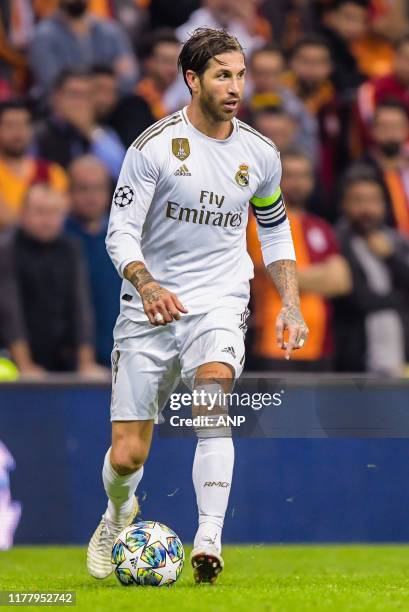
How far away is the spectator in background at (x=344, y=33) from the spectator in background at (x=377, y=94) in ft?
0.74

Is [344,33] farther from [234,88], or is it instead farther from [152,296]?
[152,296]

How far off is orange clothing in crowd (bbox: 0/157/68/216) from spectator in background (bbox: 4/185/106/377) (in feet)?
2.08

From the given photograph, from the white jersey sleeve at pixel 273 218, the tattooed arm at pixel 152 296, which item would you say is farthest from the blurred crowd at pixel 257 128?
the tattooed arm at pixel 152 296

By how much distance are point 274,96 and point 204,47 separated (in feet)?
21.6

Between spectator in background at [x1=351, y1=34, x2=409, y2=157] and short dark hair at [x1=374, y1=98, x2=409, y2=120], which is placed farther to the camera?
spectator in background at [x1=351, y1=34, x2=409, y2=157]

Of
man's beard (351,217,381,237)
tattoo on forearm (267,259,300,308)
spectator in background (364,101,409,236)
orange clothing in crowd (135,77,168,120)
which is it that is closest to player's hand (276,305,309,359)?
tattoo on forearm (267,259,300,308)

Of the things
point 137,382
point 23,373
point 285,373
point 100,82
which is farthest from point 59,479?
point 100,82

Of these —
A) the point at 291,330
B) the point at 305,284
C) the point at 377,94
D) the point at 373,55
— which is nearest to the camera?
the point at 291,330

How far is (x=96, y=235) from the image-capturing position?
1162cm

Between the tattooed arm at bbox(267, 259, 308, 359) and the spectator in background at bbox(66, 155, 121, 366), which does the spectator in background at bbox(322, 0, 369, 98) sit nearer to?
the spectator in background at bbox(66, 155, 121, 366)

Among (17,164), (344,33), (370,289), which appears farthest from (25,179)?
(344,33)

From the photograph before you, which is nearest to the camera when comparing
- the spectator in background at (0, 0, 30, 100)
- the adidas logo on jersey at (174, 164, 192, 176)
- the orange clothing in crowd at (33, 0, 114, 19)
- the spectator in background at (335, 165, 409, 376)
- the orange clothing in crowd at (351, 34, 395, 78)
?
the adidas logo on jersey at (174, 164, 192, 176)

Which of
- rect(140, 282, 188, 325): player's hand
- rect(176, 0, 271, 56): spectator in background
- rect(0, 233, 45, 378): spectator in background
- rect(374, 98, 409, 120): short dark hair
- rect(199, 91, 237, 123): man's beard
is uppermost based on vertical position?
rect(176, 0, 271, 56): spectator in background

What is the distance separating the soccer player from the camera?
22.0ft
